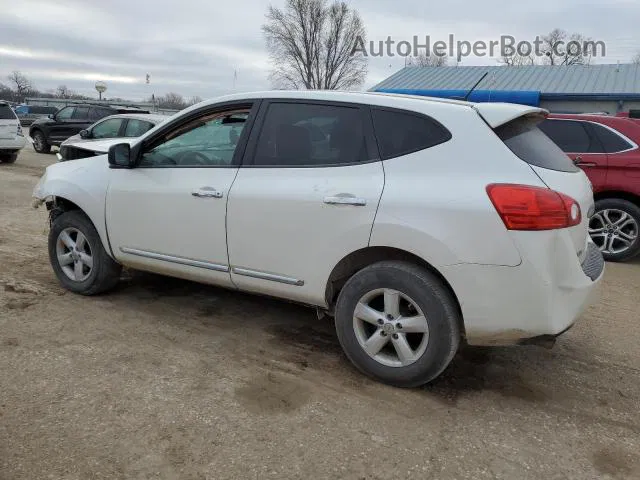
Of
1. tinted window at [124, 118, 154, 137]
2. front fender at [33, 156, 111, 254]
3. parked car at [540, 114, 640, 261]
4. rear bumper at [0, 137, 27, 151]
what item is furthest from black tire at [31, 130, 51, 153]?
parked car at [540, 114, 640, 261]

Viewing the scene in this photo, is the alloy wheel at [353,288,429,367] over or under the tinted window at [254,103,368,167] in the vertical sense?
under

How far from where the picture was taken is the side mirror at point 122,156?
13.7ft

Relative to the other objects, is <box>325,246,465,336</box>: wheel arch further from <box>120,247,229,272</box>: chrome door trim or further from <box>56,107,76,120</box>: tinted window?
<box>56,107,76,120</box>: tinted window

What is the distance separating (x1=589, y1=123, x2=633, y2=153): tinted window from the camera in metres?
6.87

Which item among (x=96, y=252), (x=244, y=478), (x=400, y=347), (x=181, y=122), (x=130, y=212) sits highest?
(x=181, y=122)

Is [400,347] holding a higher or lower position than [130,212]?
lower

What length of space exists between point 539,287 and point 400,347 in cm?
Answer: 84

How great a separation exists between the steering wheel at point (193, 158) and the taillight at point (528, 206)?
6.66 ft

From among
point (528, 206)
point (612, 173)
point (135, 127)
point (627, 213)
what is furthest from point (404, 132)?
point (135, 127)

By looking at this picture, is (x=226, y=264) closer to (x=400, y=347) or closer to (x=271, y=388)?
(x=271, y=388)

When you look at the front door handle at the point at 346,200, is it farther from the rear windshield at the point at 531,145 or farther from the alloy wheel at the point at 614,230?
the alloy wheel at the point at 614,230

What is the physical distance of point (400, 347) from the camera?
3188 millimetres

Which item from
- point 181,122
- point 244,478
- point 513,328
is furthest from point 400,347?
point 181,122

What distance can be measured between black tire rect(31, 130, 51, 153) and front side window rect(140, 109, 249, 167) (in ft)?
55.0
